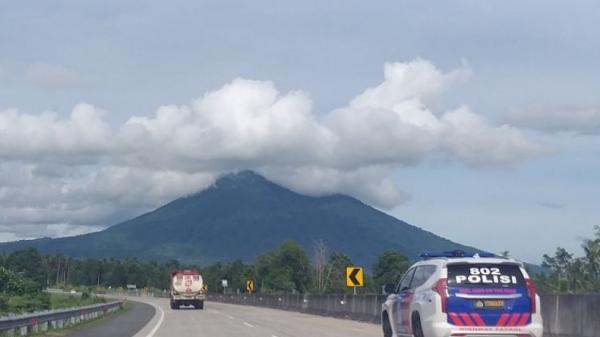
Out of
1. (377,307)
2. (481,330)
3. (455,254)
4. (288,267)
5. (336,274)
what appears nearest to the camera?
(481,330)

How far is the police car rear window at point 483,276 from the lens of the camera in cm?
1777

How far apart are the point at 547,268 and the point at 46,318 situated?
92.0 meters

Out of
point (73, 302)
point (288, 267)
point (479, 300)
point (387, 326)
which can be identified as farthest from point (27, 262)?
point (479, 300)

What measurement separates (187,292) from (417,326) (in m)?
49.8

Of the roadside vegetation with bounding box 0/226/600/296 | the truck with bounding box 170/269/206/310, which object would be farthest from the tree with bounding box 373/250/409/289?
the truck with bounding box 170/269/206/310

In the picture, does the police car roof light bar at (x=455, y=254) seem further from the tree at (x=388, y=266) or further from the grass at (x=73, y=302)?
the tree at (x=388, y=266)

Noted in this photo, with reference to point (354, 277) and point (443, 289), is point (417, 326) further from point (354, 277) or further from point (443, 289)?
point (354, 277)

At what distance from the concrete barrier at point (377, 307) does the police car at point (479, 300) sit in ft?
11.2

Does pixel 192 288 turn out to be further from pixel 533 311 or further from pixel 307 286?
pixel 307 286

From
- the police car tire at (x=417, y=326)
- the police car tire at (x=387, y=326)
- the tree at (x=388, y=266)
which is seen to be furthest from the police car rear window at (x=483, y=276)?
the tree at (x=388, y=266)

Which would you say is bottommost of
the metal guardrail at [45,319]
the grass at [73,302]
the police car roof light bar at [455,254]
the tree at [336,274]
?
the metal guardrail at [45,319]

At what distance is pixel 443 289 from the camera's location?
17.7 m

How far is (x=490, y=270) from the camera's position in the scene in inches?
704

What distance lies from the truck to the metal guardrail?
20053 mm
